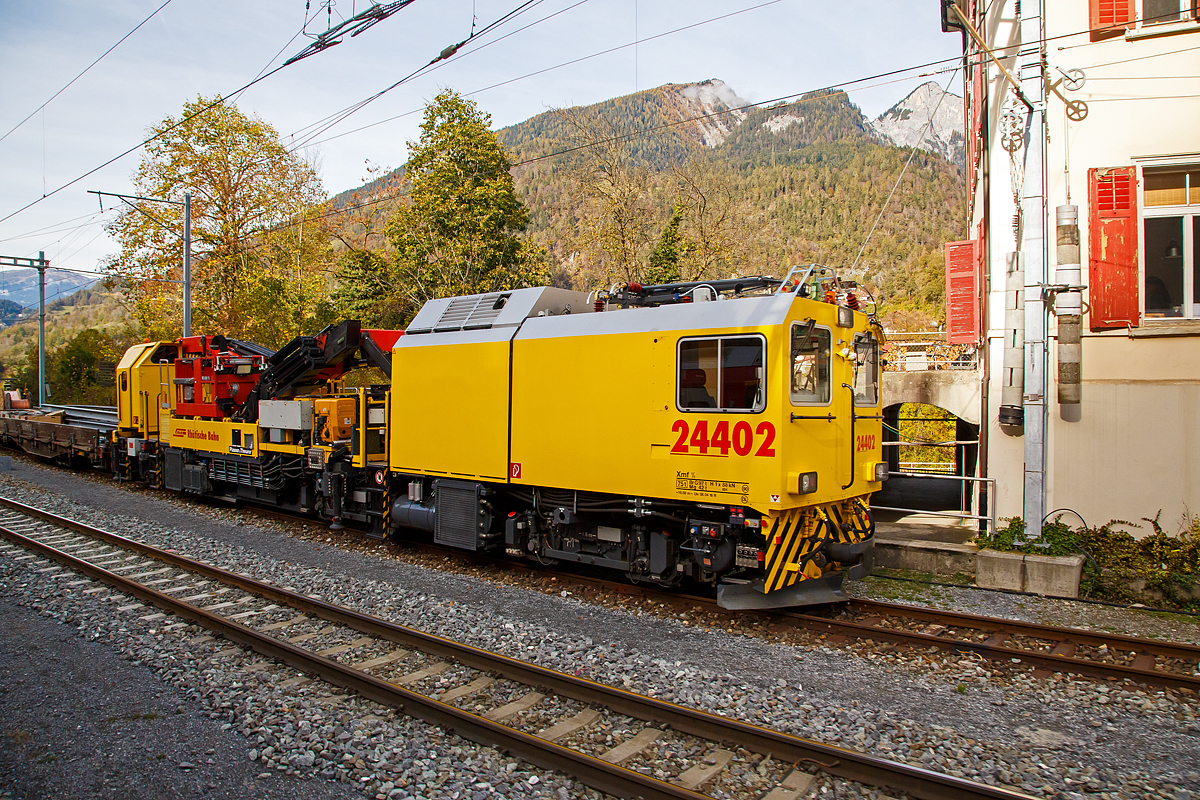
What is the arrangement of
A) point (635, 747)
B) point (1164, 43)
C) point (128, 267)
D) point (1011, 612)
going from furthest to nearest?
point (128, 267) → point (1164, 43) → point (1011, 612) → point (635, 747)

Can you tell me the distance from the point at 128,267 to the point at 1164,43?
35.1 metres

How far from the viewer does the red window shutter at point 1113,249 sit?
8031mm

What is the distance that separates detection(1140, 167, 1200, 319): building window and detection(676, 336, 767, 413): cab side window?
5398mm

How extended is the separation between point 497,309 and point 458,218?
18.1m

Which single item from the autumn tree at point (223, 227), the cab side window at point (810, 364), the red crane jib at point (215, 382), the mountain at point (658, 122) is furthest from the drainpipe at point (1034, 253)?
the mountain at point (658, 122)

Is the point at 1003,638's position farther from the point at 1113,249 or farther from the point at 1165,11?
the point at 1165,11

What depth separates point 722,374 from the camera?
6.69 m

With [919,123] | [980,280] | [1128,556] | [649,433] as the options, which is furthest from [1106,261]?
[919,123]

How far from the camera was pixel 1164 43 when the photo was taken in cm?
809

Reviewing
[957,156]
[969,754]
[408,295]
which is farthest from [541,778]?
[957,156]

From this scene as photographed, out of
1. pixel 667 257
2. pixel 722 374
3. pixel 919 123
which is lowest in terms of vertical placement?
pixel 722 374

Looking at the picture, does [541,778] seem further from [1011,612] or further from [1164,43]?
[1164,43]

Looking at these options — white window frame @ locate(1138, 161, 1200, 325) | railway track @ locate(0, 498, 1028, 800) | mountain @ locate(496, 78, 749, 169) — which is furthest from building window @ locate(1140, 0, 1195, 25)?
mountain @ locate(496, 78, 749, 169)

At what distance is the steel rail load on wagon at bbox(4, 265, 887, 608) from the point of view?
6.60 metres
